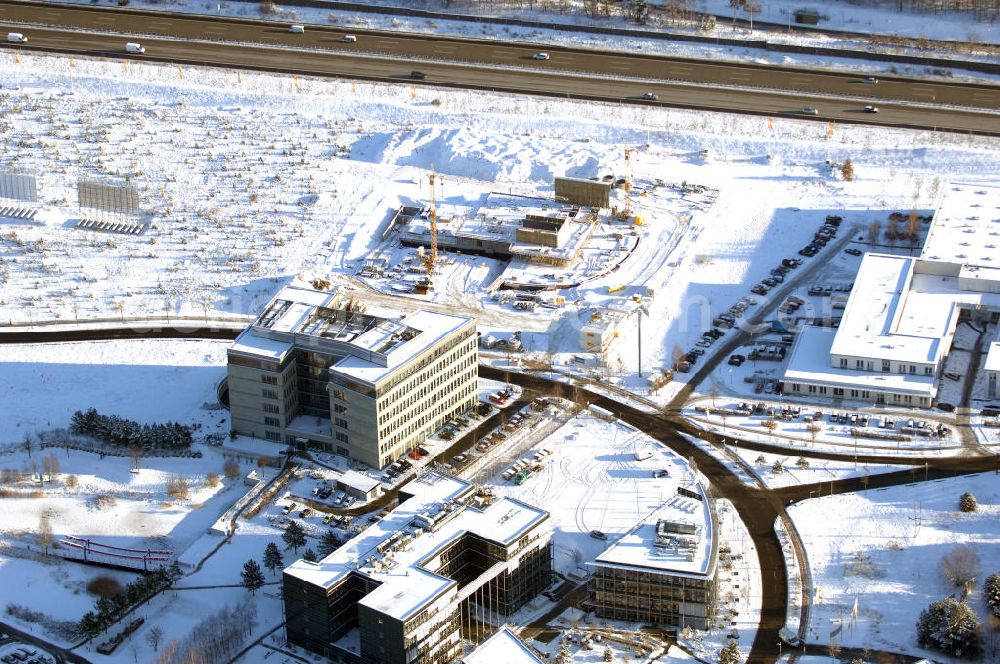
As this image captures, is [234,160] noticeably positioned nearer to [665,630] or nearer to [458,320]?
[458,320]

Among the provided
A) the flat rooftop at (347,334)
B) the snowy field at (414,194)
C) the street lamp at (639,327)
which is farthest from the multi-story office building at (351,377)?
the snowy field at (414,194)

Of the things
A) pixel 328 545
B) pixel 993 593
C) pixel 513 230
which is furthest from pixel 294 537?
pixel 513 230

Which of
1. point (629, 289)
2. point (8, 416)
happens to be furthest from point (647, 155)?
point (8, 416)

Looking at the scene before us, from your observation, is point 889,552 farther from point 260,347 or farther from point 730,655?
point 260,347

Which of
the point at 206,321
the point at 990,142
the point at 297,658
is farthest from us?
the point at 990,142

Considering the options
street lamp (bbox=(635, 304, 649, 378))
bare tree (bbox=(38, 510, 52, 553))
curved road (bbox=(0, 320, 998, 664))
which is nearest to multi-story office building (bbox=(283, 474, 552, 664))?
curved road (bbox=(0, 320, 998, 664))
